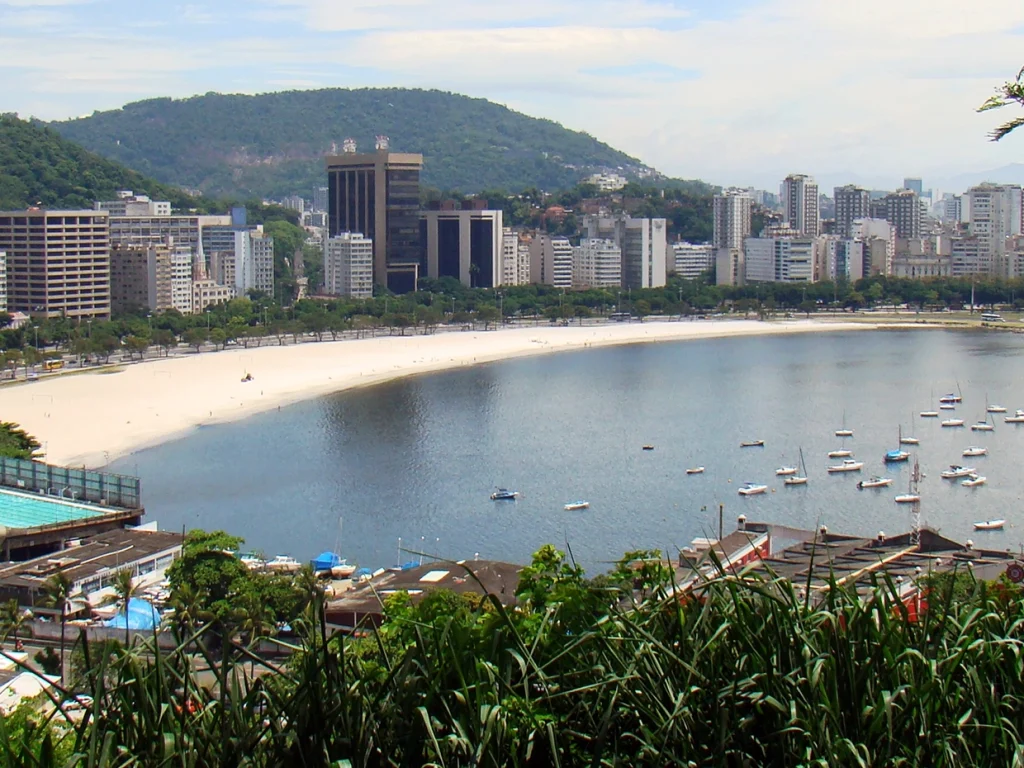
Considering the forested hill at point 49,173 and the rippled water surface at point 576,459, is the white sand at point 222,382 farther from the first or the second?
the forested hill at point 49,173

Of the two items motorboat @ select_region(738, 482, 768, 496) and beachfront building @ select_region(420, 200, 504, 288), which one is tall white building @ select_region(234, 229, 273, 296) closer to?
beachfront building @ select_region(420, 200, 504, 288)

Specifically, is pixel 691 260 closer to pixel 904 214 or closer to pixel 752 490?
pixel 904 214

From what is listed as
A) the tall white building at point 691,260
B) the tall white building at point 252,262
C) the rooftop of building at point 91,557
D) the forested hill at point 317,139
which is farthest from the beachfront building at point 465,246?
the forested hill at point 317,139

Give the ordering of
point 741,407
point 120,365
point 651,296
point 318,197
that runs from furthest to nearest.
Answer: point 318,197, point 651,296, point 120,365, point 741,407

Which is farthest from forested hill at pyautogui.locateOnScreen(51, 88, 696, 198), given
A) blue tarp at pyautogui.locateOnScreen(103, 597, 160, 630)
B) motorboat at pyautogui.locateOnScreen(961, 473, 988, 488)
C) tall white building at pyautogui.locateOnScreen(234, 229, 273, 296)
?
blue tarp at pyautogui.locateOnScreen(103, 597, 160, 630)

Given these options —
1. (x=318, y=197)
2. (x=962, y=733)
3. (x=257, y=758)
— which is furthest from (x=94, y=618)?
(x=318, y=197)

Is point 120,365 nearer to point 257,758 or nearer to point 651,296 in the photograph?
point 651,296
